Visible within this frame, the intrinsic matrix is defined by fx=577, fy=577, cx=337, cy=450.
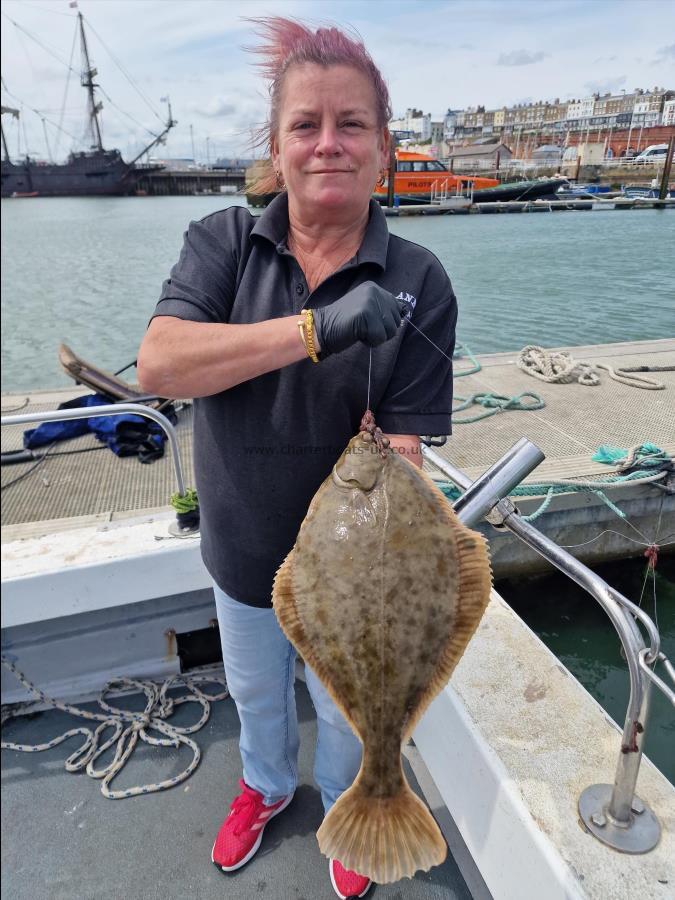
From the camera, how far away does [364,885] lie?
Result: 229cm

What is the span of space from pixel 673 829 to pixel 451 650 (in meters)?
0.91

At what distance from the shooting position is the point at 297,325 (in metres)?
1.47

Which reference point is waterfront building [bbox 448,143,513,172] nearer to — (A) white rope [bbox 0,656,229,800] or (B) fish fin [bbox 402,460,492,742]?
(B) fish fin [bbox 402,460,492,742]

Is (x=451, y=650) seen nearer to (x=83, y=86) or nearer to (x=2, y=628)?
(x=2, y=628)

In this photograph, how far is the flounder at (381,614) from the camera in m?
1.44

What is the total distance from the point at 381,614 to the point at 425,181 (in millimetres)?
3187

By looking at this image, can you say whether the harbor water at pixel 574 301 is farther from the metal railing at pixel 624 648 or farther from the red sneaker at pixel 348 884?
the red sneaker at pixel 348 884

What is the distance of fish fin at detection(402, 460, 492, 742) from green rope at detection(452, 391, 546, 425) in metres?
3.96

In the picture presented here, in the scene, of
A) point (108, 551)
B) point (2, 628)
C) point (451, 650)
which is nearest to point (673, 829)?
point (451, 650)

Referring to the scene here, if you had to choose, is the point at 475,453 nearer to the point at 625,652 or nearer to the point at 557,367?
the point at 557,367

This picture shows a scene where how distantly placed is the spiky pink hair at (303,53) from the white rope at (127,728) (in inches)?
111

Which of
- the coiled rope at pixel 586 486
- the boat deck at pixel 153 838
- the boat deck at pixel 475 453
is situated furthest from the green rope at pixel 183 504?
the coiled rope at pixel 586 486

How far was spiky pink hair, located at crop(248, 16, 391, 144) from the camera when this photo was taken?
1603 millimetres

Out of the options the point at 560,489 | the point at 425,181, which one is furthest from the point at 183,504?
the point at 560,489
